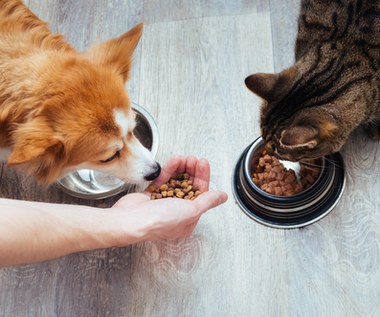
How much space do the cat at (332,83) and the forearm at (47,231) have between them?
0.64 meters

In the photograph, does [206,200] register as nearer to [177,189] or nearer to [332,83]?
[177,189]

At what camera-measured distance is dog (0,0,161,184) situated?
142 cm

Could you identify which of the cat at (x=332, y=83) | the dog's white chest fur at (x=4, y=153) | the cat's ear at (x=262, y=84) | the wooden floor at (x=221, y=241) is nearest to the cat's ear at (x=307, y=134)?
the cat at (x=332, y=83)

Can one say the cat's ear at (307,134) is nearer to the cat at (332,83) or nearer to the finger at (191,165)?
the cat at (332,83)

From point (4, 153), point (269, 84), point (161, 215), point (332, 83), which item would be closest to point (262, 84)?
point (269, 84)

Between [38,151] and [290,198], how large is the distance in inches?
36.5

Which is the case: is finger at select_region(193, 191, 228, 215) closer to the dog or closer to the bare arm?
the bare arm

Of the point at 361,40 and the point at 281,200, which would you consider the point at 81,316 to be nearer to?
the point at 281,200

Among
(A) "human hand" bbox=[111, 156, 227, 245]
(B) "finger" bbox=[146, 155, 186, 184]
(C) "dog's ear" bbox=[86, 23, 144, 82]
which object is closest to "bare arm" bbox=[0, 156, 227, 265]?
(A) "human hand" bbox=[111, 156, 227, 245]

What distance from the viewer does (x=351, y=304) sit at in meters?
1.74

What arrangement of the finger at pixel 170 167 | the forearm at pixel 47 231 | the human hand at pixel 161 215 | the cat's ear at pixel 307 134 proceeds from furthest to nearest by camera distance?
the finger at pixel 170 167, the human hand at pixel 161 215, the cat's ear at pixel 307 134, the forearm at pixel 47 231

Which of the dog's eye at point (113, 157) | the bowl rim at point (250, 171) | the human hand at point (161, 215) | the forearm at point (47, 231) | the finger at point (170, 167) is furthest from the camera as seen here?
the finger at point (170, 167)

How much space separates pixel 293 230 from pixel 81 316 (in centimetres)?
92

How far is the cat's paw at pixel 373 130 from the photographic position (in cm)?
190
